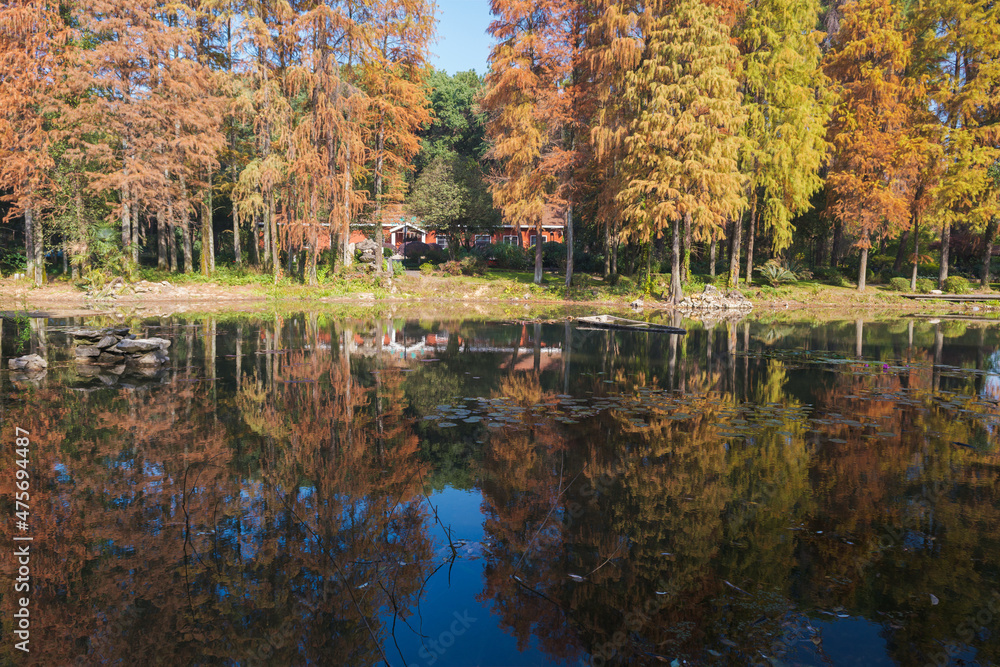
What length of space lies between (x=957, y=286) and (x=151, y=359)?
1652 inches

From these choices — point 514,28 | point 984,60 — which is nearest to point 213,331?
point 514,28

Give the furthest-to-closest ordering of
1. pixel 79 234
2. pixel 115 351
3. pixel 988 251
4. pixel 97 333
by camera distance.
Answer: pixel 988 251, pixel 79 234, pixel 97 333, pixel 115 351

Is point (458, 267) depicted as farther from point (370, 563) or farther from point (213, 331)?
point (370, 563)

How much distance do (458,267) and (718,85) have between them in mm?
19256

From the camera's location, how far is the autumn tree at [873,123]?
33.2 m

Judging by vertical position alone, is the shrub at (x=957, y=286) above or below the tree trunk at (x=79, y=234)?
below

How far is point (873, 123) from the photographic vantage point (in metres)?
33.6

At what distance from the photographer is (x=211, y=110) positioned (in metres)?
32.0

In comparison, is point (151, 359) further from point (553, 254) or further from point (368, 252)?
point (553, 254)

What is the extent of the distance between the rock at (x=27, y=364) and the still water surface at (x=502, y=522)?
1210 millimetres

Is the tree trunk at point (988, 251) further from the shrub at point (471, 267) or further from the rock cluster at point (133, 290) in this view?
the rock cluster at point (133, 290)

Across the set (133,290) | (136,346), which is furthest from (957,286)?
(133,290)

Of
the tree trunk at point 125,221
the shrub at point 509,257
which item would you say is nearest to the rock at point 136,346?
the tree trunk at point 125,221

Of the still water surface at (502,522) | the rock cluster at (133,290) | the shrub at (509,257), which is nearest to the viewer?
the still water surface at (502,522)
